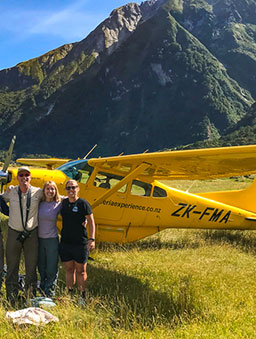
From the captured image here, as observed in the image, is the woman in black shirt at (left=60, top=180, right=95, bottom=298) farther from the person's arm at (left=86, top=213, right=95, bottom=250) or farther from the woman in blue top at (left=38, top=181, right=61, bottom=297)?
the woman in blue top at (left=38, top=181, right=61, bottom=297)

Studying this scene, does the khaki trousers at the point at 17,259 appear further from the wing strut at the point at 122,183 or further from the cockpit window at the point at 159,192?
the cockpit window at the point at 159,192

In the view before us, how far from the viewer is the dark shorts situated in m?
4.30

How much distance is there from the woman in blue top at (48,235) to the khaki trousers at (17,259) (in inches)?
4.3

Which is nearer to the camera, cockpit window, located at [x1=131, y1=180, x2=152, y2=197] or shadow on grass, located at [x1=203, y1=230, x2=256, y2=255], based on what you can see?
cockpit window, located at [x1=131, y1=180, x2=152, y2=197]

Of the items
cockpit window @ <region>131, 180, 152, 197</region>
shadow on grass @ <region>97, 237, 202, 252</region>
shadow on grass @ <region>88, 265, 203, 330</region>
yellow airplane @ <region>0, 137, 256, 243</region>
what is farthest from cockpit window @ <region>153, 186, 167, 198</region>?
shadow on grass @ <region>88, 265, 203, 330</region>

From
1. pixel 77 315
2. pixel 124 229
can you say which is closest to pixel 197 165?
pixel 124 229

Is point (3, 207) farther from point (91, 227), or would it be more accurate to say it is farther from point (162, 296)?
point (162, 296)

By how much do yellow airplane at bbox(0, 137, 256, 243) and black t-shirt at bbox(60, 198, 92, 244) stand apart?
2.40m

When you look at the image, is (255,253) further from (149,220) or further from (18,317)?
(18,317)

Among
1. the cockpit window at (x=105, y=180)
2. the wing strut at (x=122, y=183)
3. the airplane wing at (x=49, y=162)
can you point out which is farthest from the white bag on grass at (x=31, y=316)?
the airplane wing at (x=49, y=162)

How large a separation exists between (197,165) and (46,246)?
164 inches

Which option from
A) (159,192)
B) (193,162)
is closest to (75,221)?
(193,162)

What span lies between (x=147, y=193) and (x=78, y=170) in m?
1.96

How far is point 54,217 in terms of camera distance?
4.29m
